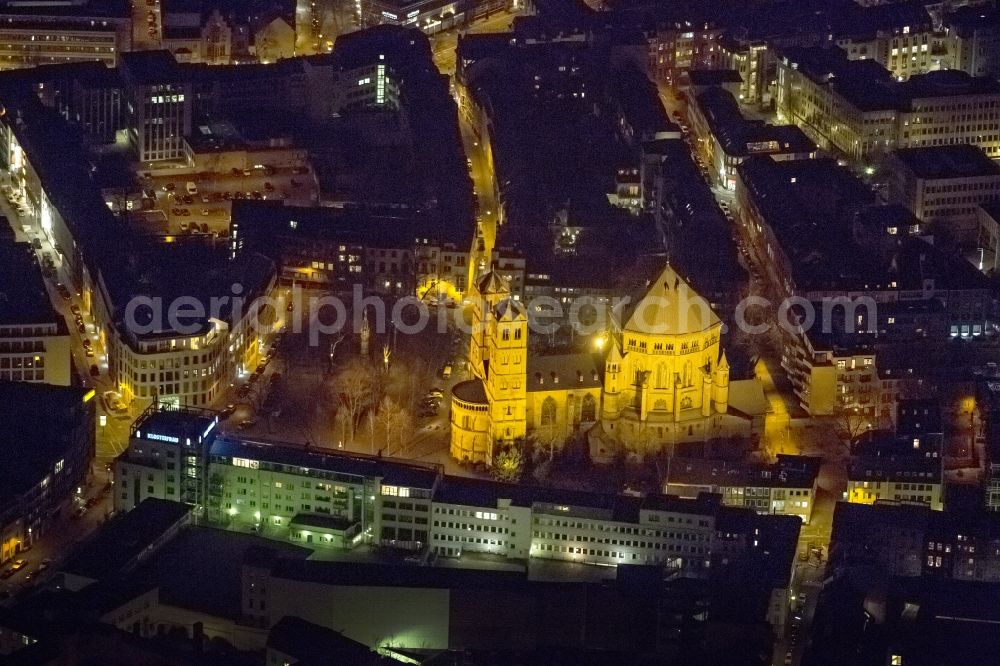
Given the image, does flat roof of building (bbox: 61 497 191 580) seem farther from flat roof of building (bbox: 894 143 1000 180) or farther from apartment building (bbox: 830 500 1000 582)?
flat roof of building (bbox: 894 143 1000 180)

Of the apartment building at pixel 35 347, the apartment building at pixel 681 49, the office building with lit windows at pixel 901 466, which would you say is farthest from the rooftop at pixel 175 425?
the apartment building at pixel 681 49

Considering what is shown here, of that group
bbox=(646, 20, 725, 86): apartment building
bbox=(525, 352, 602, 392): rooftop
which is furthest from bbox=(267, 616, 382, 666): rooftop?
bbox=(646, 20, 725, 86): apartment building

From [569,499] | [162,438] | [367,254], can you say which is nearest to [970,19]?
[367,254]

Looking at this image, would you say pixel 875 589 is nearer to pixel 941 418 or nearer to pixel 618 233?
pixel 941 418

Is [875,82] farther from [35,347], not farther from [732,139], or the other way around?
[35,347]

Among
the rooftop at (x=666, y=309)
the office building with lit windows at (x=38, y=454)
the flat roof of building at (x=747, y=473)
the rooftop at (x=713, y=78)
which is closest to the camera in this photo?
the office building with lit windows at (x=38, y=454)

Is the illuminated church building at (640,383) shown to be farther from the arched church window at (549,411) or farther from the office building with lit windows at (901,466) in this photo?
the office building with lit windows at (901,466)
